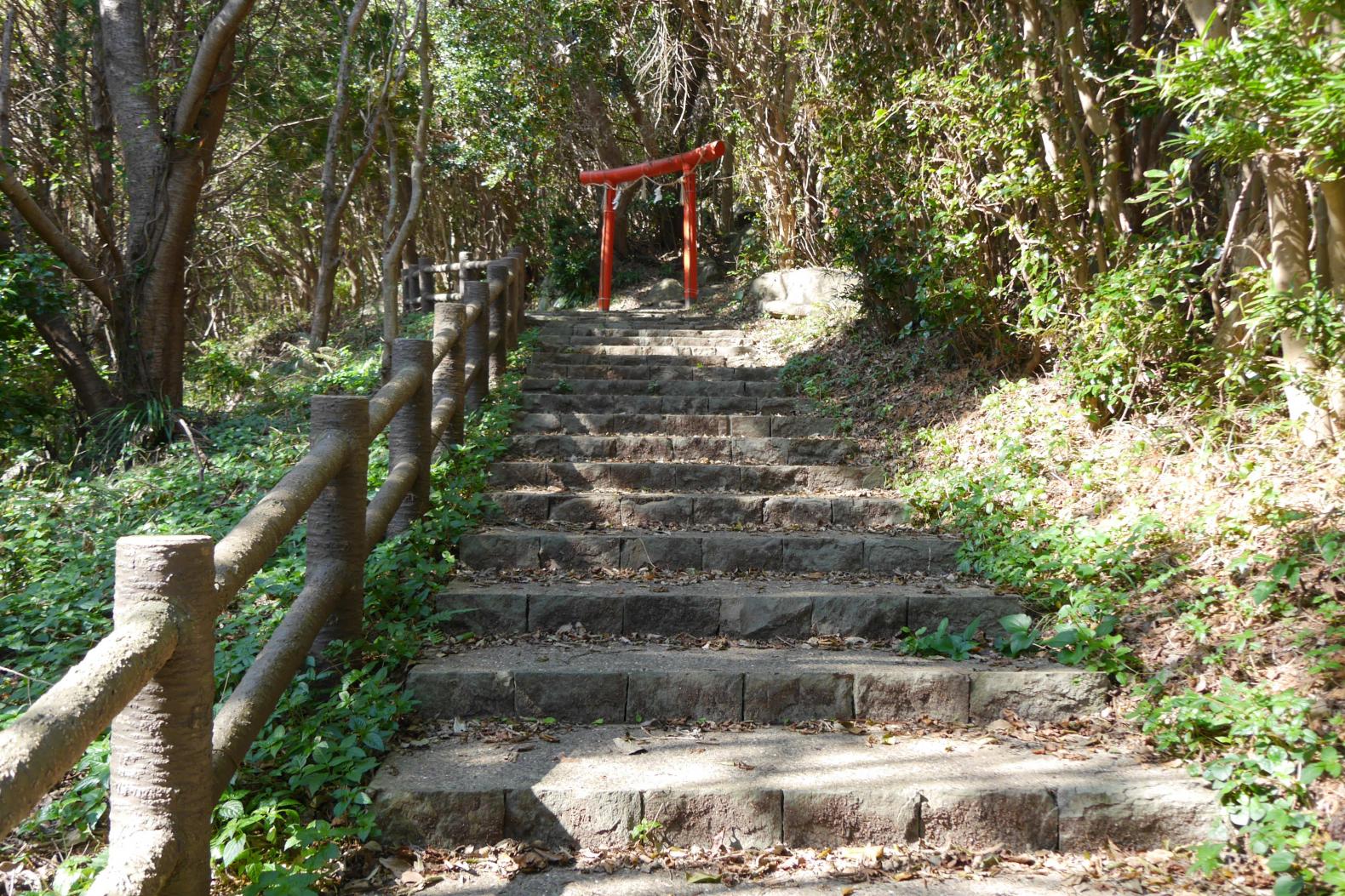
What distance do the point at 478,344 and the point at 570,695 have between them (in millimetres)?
3066

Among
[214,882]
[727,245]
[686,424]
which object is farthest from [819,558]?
[727,245]

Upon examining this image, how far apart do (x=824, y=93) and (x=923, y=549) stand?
5019 mm

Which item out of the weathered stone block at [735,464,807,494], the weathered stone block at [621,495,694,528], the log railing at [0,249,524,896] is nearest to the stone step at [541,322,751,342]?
the weathered stone block at [735,464,807,494]

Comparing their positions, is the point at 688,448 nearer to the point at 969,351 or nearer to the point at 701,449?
the point at 701,449

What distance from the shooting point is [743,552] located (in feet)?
13.9

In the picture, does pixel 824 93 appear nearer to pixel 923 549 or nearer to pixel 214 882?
pixel 923 549

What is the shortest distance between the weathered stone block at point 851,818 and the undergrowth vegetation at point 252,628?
43.0 inches

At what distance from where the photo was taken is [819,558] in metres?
4.25

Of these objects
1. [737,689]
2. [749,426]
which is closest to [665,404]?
[749,426]

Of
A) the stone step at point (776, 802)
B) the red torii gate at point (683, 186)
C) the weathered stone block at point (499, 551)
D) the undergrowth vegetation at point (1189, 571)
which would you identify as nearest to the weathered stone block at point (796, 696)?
A: the stone step at point (776, 802)

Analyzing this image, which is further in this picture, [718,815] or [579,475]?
[579,475]

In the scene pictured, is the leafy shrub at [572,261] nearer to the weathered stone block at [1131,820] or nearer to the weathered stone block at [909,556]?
the weathered stone block at [909,556]

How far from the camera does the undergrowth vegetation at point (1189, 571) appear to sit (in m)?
2.57

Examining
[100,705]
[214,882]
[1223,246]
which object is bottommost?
[214,882]
